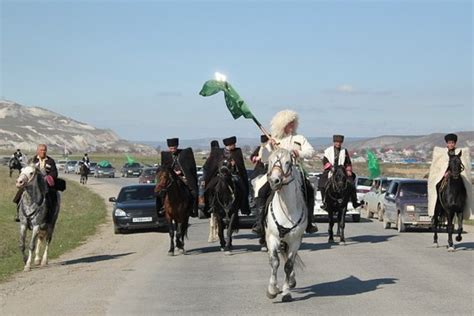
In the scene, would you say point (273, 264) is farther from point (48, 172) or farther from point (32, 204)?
point (48, 172)

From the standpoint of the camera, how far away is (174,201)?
18.7 metres

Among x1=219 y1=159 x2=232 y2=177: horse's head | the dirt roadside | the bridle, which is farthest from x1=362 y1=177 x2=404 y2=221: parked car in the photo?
the bridle

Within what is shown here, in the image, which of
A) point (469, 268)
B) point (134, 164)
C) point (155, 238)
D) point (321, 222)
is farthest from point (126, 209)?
point (134, 164)

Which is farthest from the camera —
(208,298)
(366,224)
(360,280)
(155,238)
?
(366,224)

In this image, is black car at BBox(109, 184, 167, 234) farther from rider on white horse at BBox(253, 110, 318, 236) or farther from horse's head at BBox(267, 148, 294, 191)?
horse's head at BBox(267, 148, 294, 191)

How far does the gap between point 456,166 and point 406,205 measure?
603cm

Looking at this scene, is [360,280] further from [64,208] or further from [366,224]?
[64,208]

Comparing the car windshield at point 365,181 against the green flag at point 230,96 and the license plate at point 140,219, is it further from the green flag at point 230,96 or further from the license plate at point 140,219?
the green flag at point 230,96

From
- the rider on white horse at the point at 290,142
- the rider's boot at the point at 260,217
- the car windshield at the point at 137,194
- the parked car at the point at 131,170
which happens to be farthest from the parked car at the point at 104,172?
the rider on white horse at the point at 290,142

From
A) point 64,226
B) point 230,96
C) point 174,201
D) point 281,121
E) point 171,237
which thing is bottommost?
point 64,226

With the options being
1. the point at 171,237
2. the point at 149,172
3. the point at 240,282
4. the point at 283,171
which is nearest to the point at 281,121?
the point at 283,171

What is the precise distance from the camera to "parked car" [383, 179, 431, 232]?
25.2m

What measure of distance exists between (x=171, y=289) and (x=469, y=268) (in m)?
6.04

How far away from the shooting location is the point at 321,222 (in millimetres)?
30812
